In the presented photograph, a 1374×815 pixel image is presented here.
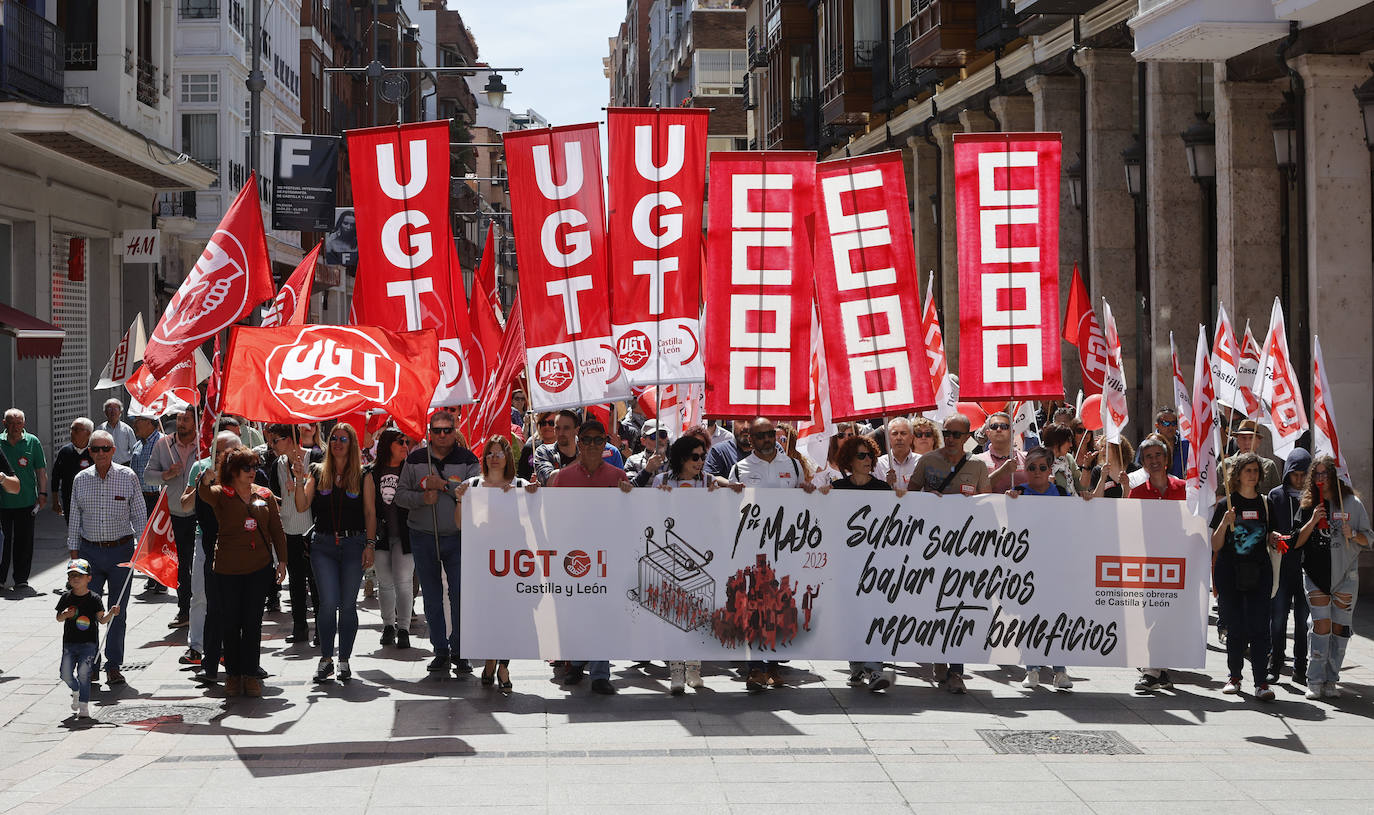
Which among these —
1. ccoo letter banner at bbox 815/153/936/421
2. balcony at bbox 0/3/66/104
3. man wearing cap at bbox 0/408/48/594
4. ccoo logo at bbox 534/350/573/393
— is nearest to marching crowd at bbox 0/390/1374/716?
ccoo letter banner at bbox 815/153/936/421

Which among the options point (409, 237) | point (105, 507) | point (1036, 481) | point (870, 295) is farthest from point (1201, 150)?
point (105, 507)

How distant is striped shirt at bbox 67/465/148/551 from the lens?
11.3m

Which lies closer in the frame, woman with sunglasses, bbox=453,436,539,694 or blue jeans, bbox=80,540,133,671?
woman with sunglasses, bbox=453,436,539,694

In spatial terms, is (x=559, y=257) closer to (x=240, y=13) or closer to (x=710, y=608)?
(x=710, y=608)

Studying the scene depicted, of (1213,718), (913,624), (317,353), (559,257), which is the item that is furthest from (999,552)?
(317,353)

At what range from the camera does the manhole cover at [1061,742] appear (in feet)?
30.3

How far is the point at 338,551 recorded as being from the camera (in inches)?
449

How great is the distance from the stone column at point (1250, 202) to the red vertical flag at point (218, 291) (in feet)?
36.2

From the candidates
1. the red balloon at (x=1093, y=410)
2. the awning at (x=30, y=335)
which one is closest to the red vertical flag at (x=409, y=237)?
the red balloon at (x=1093, y=410)

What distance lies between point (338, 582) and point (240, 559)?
2.76ft

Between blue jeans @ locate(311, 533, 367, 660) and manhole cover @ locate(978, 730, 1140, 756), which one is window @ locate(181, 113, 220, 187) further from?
manhole cover @ locate(978, 730, 1140, 756)

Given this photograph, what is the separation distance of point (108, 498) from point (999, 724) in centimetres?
596

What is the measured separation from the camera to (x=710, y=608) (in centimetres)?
1087

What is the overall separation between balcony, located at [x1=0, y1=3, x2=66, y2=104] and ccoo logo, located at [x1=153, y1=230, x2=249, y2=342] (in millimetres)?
11967
